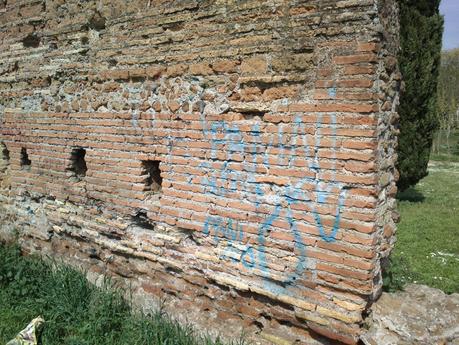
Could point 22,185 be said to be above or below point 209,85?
below

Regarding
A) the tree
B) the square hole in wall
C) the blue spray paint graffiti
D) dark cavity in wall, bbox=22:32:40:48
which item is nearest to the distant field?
the tree

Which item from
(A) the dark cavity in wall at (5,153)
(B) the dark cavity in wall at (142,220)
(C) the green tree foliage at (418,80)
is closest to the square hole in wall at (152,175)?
(B) the dark cavity in wall at (142,220)

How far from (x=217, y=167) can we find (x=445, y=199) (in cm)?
1000

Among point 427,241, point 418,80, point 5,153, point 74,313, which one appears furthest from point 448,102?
point 74,313

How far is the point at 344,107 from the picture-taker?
2582 mm

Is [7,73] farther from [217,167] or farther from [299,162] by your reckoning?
[299,162]

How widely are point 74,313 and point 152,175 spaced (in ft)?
5.02

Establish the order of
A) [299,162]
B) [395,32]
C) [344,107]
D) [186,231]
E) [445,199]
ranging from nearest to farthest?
[344,107], [299,162], [395,32], [186,231], [445,199]

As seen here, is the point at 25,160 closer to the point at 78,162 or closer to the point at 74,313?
the point at 78,162

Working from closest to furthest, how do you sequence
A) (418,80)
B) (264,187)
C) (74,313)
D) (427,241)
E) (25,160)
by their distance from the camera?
1. (264,187)
2. (74,313)
3. (25,160)
4. (427,241)
5. (418,80)

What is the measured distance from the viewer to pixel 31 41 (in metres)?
4.69

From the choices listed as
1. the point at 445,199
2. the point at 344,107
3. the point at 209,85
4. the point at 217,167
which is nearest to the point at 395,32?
the point at 344,107

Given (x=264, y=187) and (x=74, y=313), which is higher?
(x=264, y=187)

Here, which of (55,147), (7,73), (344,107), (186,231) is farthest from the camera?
(7,73)
